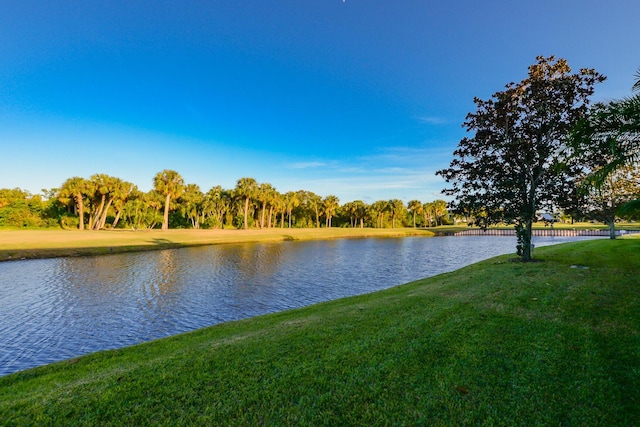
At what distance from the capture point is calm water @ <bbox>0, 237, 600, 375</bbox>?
36.1ft

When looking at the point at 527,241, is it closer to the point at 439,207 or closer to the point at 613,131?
the point at 613,131

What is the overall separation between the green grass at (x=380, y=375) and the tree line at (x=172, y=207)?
57.0 metres

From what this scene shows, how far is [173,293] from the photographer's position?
57.0 feet

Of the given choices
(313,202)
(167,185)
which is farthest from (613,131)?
(313,202)

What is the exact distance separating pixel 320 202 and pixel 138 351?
104 metres

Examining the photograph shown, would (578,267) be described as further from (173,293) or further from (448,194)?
(173,293)

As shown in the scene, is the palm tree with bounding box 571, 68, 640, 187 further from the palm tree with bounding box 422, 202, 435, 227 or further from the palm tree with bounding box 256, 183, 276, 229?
the palm tree with bounding box 422, 202, 435, 227

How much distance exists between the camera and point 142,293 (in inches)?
679

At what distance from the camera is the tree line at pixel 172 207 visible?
69562 millimetres

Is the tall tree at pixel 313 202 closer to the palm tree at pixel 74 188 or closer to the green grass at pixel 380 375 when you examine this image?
the palm tree at pixel 74 188

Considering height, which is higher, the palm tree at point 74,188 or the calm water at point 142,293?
the palm tree at point 74,188

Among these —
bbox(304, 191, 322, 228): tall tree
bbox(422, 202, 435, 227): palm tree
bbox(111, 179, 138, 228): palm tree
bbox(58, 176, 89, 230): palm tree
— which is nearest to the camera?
bbox(58, 176, 89, 230): palm tree

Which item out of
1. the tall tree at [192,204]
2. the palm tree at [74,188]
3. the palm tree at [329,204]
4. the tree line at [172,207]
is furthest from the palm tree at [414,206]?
the palm tree at [74,188]

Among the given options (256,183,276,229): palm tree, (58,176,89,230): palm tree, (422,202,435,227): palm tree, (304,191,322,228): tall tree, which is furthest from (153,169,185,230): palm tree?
(422,202,435,227): palm tree
